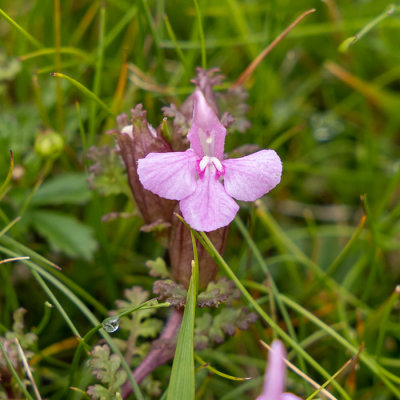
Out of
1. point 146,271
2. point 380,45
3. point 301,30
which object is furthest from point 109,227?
point 380,45

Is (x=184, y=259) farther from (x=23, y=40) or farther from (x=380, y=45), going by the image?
(x=380, y=45)

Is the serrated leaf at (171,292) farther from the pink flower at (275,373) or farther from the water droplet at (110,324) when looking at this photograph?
the pink flower at (275,373)

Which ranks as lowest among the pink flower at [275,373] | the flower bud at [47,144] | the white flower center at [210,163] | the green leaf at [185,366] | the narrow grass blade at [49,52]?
the green leaf at [185,366]

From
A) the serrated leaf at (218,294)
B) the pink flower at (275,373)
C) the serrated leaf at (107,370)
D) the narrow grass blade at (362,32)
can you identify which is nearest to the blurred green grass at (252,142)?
the serrated leaf at (218,294)

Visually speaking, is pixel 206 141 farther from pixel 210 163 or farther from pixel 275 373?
pixel 275 373

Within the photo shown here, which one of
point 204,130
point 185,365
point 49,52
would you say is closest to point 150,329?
point 185,365
